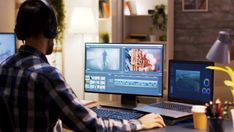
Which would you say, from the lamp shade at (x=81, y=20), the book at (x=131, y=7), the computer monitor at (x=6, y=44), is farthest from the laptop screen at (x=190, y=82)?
the lamp shade at (x=81, y=20)

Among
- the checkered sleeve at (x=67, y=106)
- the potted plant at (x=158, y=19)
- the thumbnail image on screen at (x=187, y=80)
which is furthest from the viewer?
the potted plant at (x=158, y=19)

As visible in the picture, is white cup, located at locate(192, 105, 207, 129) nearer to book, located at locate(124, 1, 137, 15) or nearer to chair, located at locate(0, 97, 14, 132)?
chair, located at locate(0, 97, 14, 132)

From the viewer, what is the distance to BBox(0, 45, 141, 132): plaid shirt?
53.8 inches

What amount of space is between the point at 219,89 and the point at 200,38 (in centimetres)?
108

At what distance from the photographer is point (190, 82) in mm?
2303

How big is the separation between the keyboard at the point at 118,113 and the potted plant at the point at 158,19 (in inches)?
101

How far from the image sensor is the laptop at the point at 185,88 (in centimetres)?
222

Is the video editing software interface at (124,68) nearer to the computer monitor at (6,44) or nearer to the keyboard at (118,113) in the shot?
the keyboard at (118,113)

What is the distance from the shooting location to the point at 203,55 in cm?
330

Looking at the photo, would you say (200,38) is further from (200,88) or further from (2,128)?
(2,128)

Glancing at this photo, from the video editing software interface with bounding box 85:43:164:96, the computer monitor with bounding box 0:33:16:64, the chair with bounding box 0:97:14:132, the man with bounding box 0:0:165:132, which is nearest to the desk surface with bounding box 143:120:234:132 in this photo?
the video editing software interface with bounding box 85:43:164:96

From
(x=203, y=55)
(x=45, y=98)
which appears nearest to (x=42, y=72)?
(x=45, y=98)

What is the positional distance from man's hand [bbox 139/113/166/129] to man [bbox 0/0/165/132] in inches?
17.6

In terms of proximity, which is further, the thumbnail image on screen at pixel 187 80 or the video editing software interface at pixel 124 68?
the video editing software interface at pixel 124 68
